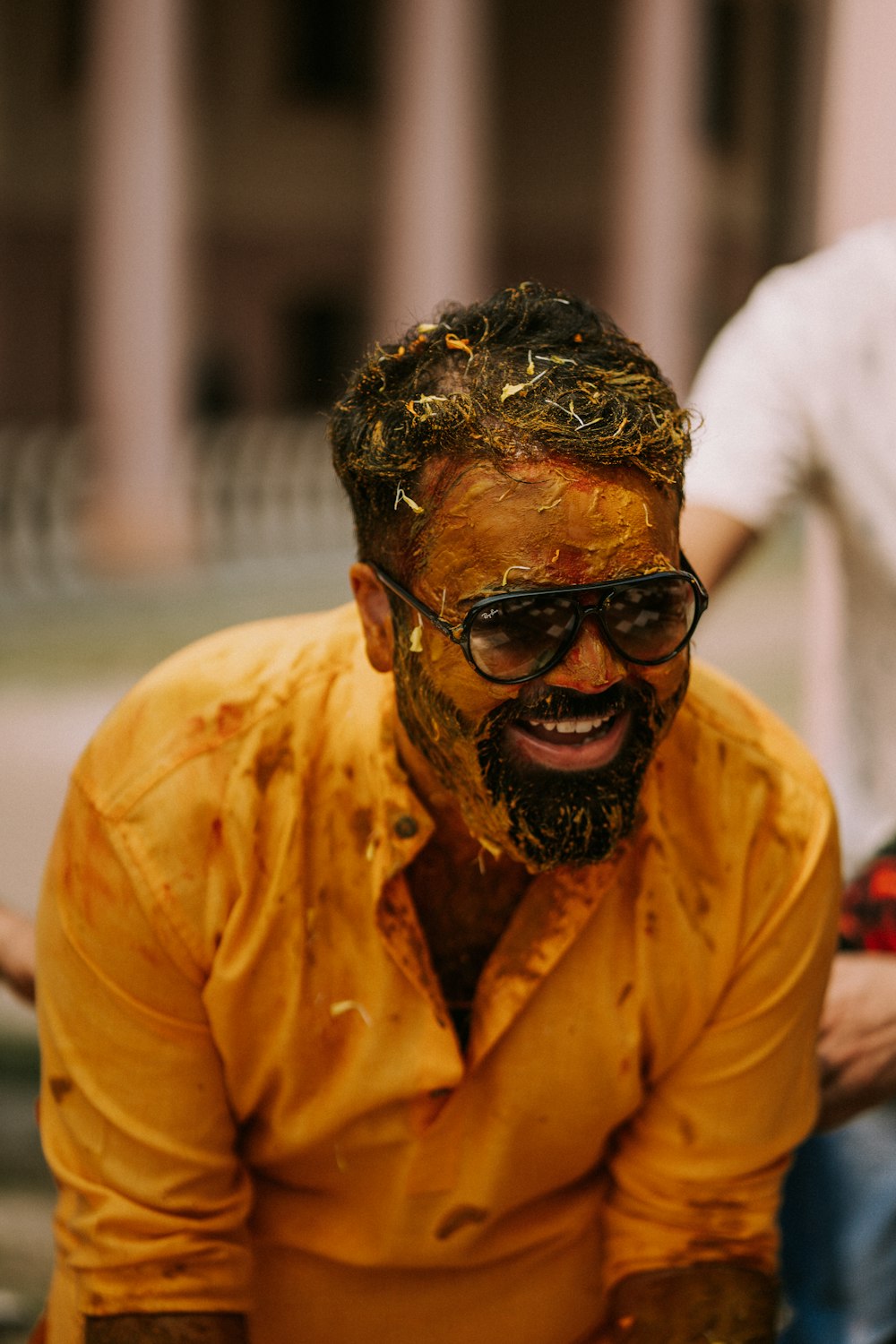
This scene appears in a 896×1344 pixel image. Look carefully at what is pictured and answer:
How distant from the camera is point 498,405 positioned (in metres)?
1.86

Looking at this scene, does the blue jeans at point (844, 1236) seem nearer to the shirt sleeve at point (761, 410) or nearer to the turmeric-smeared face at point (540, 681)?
the shirt sleeve at point (761, 410)

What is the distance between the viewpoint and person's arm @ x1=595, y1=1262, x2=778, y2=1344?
2275mm

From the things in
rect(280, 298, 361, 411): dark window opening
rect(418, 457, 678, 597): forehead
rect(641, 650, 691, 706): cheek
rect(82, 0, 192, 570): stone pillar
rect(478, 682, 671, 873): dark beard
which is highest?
rect(418, 457, 678, 597): forehead

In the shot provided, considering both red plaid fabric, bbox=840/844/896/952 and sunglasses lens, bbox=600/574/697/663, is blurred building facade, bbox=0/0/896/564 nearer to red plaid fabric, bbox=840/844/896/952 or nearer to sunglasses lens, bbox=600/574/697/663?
red plaid fabric, bbox=840/844/896/952

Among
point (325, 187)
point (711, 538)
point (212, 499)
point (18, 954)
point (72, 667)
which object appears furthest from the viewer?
point (325, 187)

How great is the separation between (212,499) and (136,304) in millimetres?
1822

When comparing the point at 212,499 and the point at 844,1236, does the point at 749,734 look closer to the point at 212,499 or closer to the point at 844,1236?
the point at 844,1236

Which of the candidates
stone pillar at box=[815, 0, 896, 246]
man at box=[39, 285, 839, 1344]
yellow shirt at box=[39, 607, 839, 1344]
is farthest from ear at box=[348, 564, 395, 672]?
stone pillar at box=[815, 0, 896, 246]

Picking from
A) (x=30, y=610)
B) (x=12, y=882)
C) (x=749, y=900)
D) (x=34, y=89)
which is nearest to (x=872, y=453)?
(x=749, y=900)

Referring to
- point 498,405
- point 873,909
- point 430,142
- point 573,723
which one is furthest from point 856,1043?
point 430,142

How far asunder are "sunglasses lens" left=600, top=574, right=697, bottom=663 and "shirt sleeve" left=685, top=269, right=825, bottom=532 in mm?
1019

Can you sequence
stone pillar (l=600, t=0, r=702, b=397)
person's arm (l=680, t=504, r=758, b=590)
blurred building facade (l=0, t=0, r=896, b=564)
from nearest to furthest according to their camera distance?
person's arm (l=680, t=504, r=758, b=590) < blurred building facade (l=0, t=0, r=896, b=564) < stone pillar (l=600, t=0, r=702, b=397)

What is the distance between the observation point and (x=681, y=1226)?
7.61 ft

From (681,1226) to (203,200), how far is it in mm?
18590
